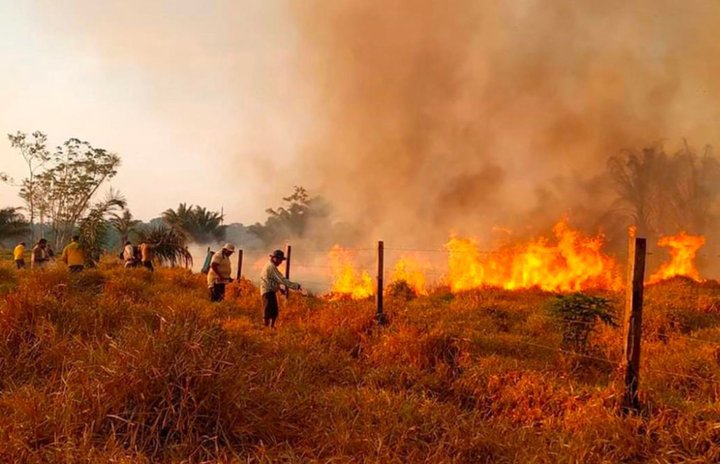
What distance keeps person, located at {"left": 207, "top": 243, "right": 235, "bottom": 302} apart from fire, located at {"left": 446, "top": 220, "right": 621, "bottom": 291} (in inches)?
367

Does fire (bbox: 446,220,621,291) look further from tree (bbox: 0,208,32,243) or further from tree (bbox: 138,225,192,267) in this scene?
tree (bbox: 0,208,32,243)

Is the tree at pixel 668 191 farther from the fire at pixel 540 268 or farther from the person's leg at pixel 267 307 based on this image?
the person's leg at pixel 267 307

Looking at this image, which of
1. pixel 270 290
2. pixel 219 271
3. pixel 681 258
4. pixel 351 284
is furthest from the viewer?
pixel 681 258

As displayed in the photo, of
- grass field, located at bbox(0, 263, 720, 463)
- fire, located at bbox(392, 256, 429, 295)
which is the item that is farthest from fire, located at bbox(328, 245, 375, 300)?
grass field, located at bbox(0, 263, 720, 463)

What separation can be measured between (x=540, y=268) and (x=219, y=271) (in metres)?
13.3

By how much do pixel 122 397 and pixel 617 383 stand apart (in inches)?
193

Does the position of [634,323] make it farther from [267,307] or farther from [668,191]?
[668,191]

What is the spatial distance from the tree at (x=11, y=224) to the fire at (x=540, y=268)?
32.0m

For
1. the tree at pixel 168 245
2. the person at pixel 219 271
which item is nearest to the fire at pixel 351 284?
the person at pixel 219 271

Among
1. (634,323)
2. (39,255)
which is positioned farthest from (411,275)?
(634,323)

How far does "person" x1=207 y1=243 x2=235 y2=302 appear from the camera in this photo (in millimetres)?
10875

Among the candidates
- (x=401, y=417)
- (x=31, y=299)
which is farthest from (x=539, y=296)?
(x=31, y=299)

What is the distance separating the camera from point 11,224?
34.8m

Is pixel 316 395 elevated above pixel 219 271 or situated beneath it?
situated beneath
